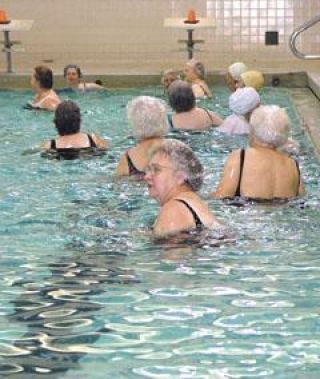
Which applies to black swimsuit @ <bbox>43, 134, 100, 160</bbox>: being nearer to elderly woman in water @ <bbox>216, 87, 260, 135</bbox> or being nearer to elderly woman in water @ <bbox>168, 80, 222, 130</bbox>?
elderly woman in water @ <bbox>168, 80, 222, 130</bbox>

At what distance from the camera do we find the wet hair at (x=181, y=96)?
30.0ft

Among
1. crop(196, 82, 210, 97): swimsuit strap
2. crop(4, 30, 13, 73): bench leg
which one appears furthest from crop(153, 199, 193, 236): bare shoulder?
crop(4, 30, 13, 73): bench leg

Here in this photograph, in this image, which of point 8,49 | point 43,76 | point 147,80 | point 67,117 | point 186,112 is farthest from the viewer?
point 147,80

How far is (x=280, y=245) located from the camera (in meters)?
5.63

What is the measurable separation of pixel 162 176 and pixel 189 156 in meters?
0.19

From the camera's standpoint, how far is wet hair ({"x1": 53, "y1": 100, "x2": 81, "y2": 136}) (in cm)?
834

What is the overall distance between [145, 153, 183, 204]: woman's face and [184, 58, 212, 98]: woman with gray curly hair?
645 centimetres

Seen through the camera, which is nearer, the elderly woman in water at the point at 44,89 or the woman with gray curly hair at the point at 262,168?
the woman with gray curly hair at the point at 262,168

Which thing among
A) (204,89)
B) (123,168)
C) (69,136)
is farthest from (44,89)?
(123,168)

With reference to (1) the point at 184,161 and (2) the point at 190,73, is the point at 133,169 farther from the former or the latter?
(2) the point at 190,73

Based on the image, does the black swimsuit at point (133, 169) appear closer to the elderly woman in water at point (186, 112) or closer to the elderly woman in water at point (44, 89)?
the elderly woman in water at point (186, 112)

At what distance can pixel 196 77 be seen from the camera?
12039 millimetres

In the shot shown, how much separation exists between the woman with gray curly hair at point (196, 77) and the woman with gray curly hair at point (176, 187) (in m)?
6.41

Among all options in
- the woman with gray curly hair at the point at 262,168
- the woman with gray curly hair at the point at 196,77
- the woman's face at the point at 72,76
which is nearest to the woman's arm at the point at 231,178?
the woman with gray curly hair at the point at 262,168
